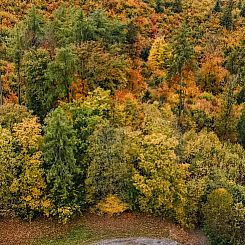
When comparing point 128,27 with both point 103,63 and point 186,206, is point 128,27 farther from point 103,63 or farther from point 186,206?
point 186,206

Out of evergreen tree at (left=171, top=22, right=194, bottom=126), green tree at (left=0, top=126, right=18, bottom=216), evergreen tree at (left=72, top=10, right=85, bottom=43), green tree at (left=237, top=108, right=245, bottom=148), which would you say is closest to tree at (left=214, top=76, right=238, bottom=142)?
green tree at (left=237, top=108, right=245, bottom=148)

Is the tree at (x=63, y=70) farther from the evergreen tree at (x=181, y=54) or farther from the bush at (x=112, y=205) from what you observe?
the evergreen tree at (x=181, y=54)

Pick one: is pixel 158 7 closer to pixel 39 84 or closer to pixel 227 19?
pixel 227 19

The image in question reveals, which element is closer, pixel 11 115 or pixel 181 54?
pixel 11 115

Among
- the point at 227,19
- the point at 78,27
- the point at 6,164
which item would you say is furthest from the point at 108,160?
the point at 227,19

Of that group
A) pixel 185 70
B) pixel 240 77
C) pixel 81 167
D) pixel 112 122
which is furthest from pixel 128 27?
pixel 81 167

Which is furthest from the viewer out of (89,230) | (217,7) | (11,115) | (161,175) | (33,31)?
(217,7)
